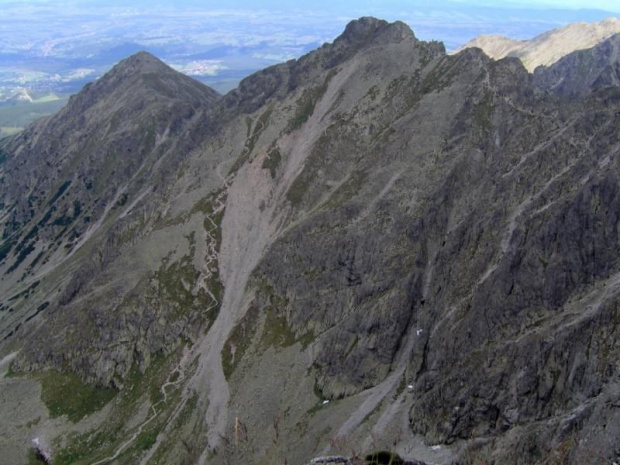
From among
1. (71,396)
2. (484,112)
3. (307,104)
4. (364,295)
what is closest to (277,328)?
(364,295)

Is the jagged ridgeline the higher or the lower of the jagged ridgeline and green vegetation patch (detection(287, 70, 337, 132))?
the lower

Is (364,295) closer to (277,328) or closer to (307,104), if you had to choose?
(277,328)

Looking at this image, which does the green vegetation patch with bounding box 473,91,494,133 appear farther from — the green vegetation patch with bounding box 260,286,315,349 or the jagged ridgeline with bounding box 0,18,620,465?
the green vegetation patch with bounding box 260,286,315,349

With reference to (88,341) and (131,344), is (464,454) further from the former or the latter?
(88,341)

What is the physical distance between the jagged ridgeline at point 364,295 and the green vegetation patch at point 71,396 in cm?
55

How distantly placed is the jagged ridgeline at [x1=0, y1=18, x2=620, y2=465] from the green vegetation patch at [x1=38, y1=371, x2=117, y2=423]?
1.81 feet

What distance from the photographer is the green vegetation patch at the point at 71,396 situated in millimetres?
132625

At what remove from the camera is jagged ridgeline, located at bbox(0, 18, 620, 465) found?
80938mm

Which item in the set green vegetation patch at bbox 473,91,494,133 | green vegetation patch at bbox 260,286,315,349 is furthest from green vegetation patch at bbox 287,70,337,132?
green vegetation patch at bbox 260,286,315,349

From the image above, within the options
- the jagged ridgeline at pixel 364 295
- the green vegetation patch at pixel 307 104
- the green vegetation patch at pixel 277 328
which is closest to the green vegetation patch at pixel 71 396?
the jagged ridgeline at pixel 364 295

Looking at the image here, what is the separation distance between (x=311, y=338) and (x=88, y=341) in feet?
214

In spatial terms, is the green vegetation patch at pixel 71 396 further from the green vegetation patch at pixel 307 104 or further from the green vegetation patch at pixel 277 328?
the green vegetation patch at pixel 307 104

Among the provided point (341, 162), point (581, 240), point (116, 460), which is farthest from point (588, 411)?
point (341, 162)

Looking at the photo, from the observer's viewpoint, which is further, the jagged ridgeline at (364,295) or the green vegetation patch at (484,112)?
the green vegetation patch at (484,112)
